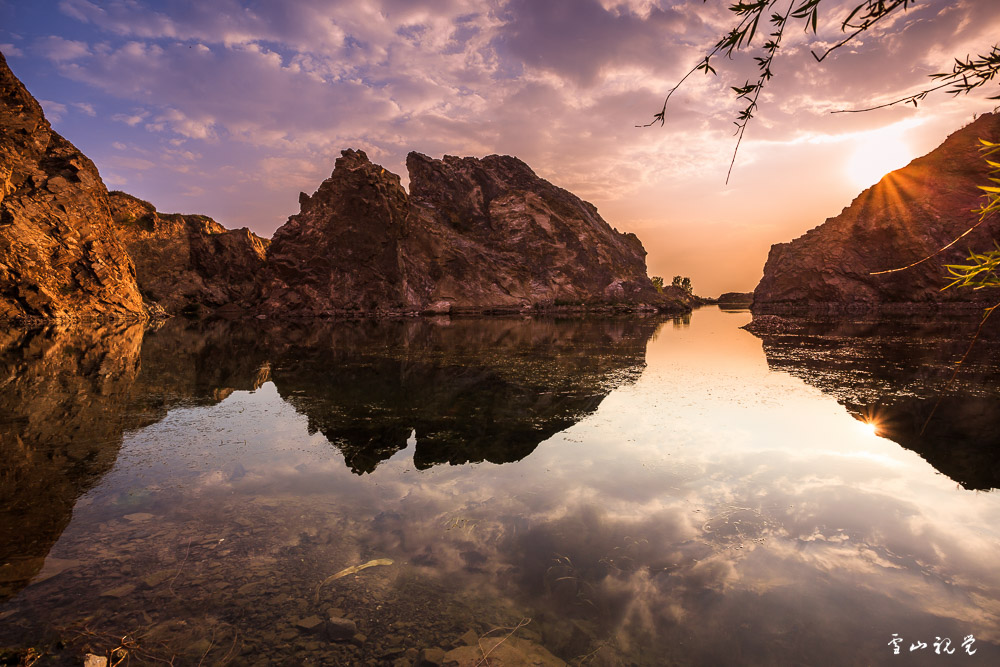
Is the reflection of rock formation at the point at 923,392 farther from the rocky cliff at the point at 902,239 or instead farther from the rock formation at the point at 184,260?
the rock formation at the point at 184,260

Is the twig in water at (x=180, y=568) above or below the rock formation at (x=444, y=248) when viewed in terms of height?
below

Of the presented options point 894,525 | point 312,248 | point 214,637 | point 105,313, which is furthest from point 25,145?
point 894,525

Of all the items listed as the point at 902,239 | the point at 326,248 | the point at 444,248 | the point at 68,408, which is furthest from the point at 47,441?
the point at 902,239

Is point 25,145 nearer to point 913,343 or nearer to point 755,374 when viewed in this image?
point 755,374

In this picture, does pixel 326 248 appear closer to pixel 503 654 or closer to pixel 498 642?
pixel 498 642

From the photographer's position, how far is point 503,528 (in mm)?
6621

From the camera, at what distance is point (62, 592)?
4980 millimetres

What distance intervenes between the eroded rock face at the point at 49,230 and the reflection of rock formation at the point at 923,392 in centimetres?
6821

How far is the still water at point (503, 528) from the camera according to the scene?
14.9 ft

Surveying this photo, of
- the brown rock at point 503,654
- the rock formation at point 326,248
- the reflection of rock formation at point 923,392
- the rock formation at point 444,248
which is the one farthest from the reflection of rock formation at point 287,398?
the rock formation at point 444,248

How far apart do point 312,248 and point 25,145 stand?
3566 cm

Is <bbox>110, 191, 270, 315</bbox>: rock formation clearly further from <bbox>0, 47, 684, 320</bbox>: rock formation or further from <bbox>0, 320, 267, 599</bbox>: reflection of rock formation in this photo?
<bbox>0, 320, 267, 599</bbox>: reflection of rock formation

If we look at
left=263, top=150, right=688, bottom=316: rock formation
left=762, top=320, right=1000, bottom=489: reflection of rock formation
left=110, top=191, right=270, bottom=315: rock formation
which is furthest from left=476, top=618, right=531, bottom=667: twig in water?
left=110, top=191, right=270, bottom=315: rock formation

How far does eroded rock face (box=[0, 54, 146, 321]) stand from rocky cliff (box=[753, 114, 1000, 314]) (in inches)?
4597
